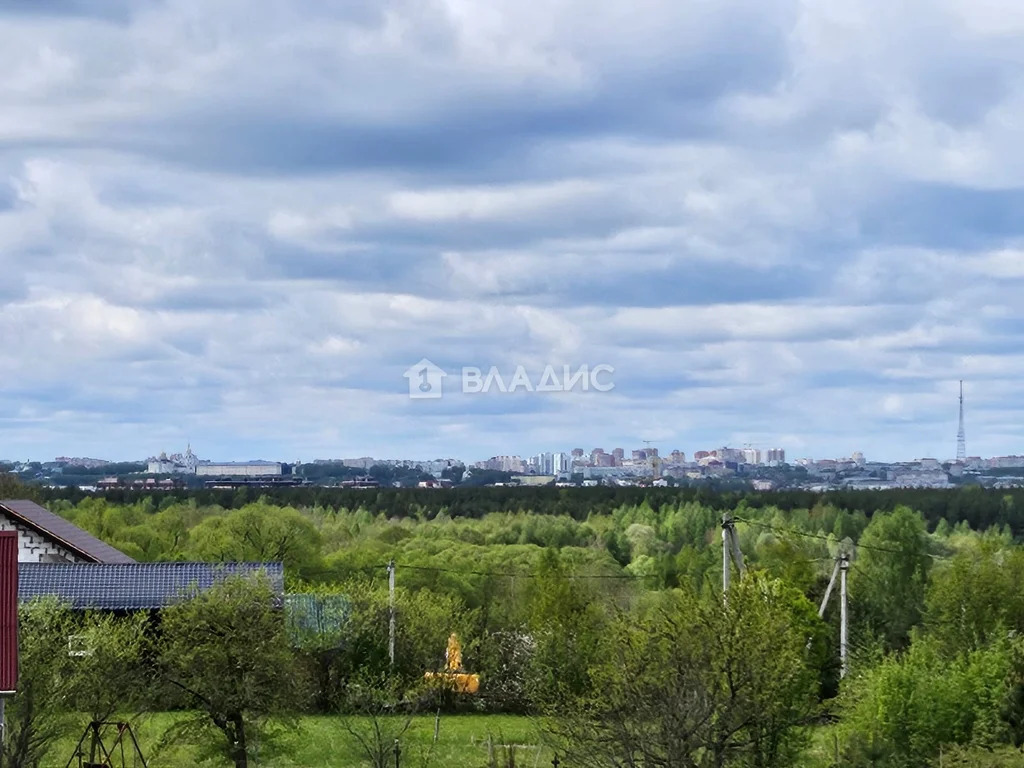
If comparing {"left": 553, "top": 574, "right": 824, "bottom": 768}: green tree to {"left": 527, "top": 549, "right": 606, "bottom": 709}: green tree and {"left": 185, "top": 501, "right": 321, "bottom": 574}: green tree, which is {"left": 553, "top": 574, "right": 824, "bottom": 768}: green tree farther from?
{"left": 185, "top": 501, "right": 321, "bottom": 574}: green tree

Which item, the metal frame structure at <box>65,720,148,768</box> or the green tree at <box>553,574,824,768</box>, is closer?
the green tree at <box>553,574,824,768</box>

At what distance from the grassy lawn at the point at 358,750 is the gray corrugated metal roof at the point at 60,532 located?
963 cm

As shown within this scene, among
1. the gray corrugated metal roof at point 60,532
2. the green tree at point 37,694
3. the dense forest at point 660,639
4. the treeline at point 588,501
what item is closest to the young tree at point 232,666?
the dense forest at point 660,639

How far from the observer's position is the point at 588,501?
185000 mm

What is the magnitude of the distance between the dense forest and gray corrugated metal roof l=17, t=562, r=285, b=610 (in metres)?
3.83

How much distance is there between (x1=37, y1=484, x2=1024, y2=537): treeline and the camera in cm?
15488

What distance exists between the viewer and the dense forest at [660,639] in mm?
26266

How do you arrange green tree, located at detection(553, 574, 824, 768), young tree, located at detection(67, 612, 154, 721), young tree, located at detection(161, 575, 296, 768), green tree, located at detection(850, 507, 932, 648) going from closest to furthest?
green tree, located at detection(553, 574, 824, 768) → young tree, located at detection(161, 575, 296, 768) → young tree, located at detection(67, 612, 154, 721) → green tree, located at detection(850, 507, 932, 648)

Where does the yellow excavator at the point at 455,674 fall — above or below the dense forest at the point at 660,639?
below

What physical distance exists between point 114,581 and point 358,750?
15.7m

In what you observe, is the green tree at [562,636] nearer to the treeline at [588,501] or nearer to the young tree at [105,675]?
the young tree at [105,675]

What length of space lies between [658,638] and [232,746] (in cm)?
1012

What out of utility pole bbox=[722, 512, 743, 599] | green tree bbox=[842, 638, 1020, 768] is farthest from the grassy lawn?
green tree bbox=[842, 638, 1020, 768]

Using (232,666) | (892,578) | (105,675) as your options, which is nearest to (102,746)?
(105,675)
